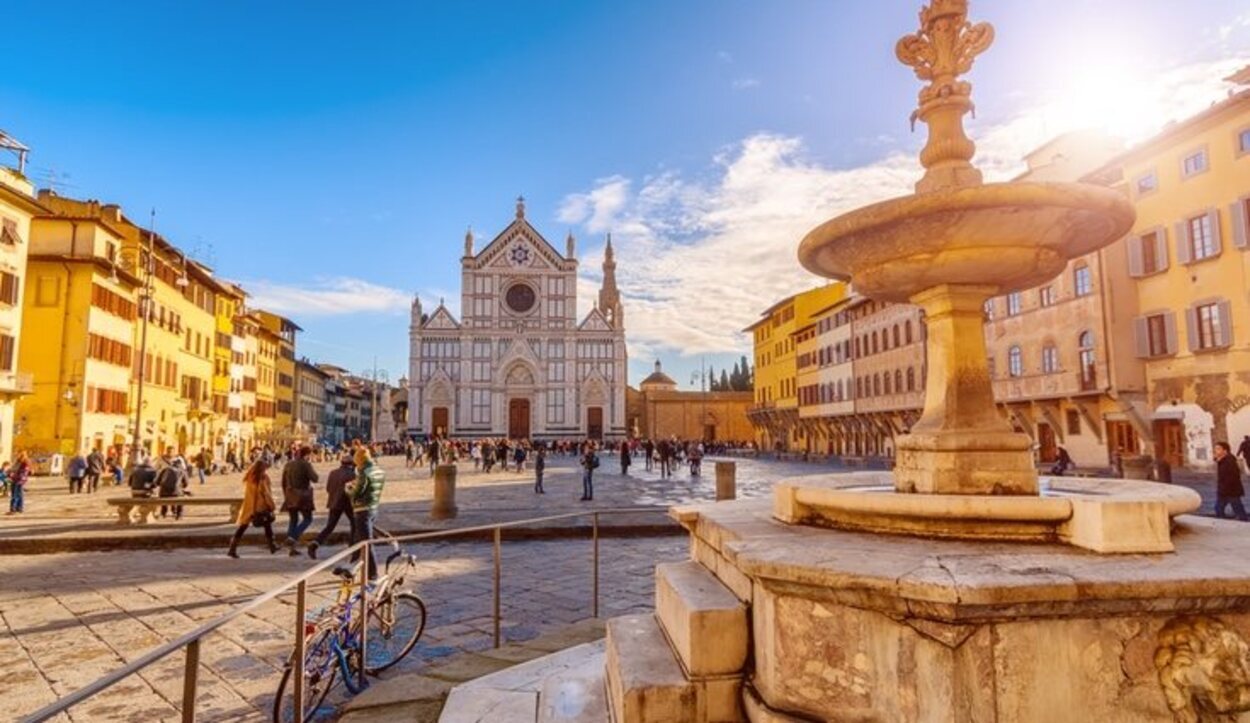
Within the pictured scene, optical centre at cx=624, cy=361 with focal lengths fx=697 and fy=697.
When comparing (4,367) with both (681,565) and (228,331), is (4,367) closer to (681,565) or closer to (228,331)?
(228,331)

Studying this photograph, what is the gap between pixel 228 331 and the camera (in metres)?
42.2

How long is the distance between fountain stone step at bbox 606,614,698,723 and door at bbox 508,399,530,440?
56829mm

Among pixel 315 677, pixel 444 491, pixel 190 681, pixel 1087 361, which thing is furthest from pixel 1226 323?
pixel 190 681

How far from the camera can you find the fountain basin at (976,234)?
10.7ft

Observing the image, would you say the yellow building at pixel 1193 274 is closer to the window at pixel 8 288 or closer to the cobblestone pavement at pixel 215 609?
the cobblestone pavement at pixel 215 609

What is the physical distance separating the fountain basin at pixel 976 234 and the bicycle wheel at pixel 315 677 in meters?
3.54

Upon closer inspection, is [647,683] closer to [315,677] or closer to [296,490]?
[315,677]

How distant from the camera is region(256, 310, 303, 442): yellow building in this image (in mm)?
52938

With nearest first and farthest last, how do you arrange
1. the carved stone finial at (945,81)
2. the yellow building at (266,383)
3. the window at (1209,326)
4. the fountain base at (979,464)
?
the fountain base at (979,464), the carved stone finial at (945,81), the window at (1209,326), the yellow building at (266,383)

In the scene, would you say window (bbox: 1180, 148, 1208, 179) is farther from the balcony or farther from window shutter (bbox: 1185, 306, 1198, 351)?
the balcony

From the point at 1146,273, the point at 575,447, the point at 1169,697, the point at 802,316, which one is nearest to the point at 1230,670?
the point at 1169,697

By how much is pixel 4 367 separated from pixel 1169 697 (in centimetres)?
2983

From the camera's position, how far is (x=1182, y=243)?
19.8 m

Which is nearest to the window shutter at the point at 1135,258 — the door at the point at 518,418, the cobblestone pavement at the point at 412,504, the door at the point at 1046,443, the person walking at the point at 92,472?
the door at the point at 1046,443
